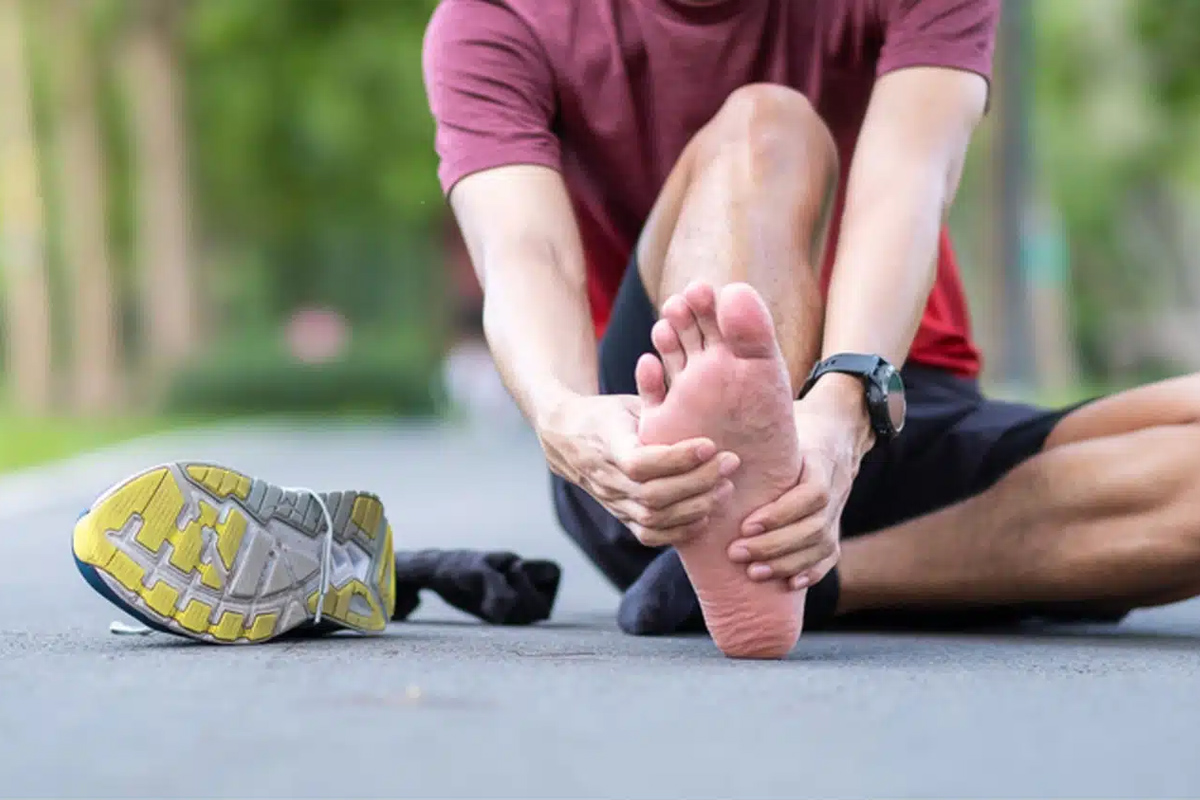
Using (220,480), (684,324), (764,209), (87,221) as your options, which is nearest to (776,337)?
(764,209)

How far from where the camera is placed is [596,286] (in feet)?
12.6

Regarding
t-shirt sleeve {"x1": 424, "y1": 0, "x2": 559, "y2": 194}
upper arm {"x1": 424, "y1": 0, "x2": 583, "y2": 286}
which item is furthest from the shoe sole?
t-shirt sleeve {"x1": 424, "y1": 0, "x2": 559, "y2": 194}

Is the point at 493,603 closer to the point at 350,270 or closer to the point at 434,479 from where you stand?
the point at 434,479

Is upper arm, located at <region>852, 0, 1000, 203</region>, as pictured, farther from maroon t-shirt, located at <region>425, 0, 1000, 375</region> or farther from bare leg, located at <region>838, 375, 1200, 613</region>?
bare leg, located at <region>838, 375, 1200, 613</region>

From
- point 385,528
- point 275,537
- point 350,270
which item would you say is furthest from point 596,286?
point 350,270

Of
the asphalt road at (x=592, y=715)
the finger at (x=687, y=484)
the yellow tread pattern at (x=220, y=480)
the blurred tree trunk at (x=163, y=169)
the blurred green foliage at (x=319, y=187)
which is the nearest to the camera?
the asphalt road at (x=592, y=715)

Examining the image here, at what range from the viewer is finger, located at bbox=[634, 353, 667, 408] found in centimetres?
250

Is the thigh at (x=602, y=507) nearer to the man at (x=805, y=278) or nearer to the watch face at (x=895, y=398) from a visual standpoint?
the man at (x=805, y=278)

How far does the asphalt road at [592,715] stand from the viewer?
6.52 ft

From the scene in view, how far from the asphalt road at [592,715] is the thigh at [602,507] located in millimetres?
140

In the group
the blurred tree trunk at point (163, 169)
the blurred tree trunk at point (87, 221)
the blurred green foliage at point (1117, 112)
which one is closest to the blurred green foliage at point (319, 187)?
the blurred tree trunk at point (163, 169)

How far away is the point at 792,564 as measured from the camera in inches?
106

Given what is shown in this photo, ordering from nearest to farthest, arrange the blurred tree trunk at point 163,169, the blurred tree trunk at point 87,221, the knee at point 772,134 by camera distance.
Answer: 1. the knee at point 772,134
2. the blurred tree trunk at point 163,169
3. the blurred tree trunk at point 87,221

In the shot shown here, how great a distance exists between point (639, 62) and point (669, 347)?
43.9 inches
